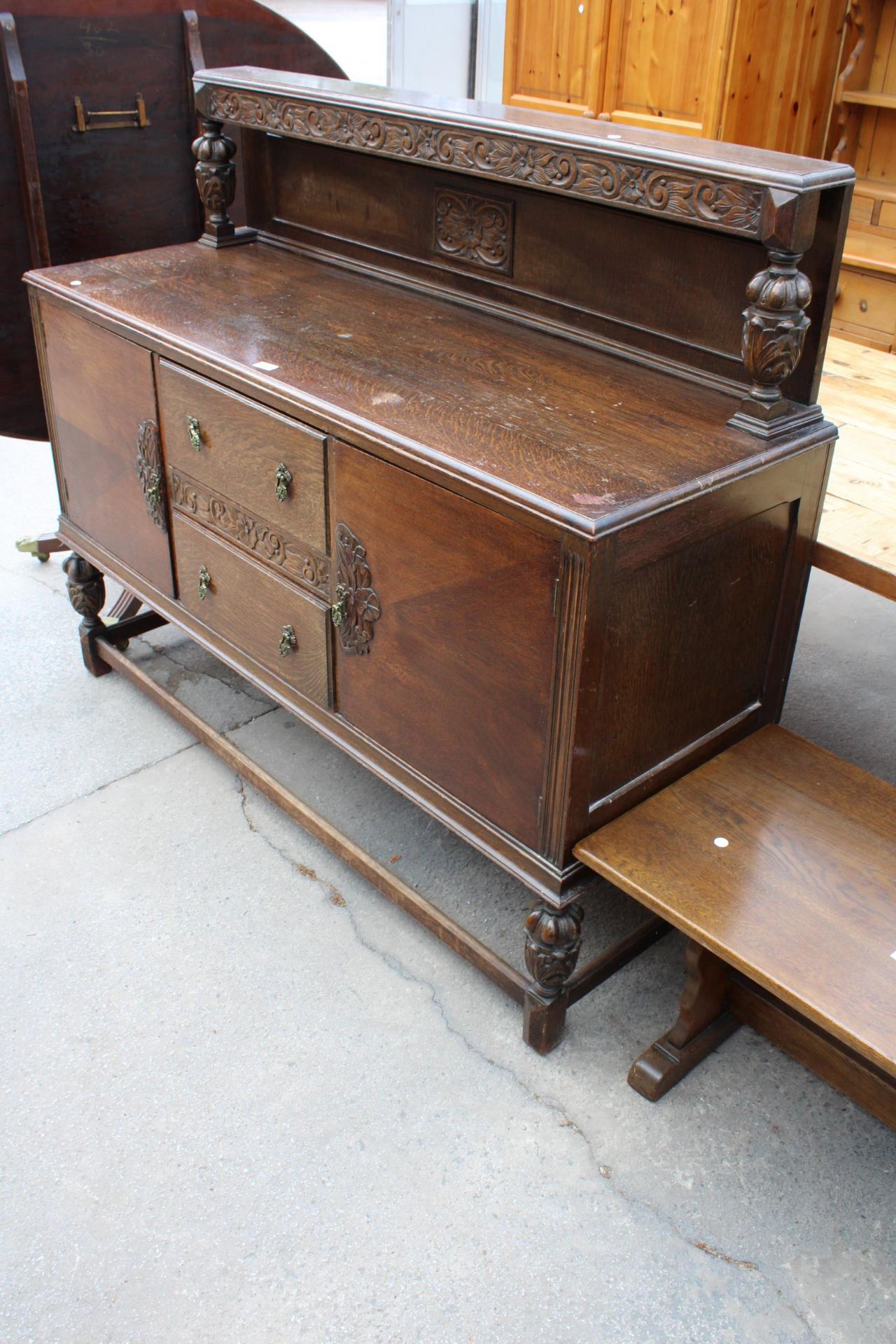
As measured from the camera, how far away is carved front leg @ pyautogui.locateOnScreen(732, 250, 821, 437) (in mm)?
1689

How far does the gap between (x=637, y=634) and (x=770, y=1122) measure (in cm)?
83

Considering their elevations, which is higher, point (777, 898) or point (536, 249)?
point (536, 249)

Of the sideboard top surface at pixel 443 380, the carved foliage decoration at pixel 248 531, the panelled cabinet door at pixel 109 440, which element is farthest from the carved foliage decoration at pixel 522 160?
the carved foliage decoration at pixel 248 531

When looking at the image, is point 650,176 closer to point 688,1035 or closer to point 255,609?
point 255,609

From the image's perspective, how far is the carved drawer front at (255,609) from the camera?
7.14ft

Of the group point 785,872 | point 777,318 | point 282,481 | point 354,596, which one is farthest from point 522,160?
point 785,872

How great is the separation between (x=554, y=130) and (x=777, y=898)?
1243mm

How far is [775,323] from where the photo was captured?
1719 millimetres

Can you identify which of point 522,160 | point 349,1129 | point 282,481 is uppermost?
point 522,160

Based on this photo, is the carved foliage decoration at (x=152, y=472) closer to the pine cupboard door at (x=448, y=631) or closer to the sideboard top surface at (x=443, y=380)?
the sideboard top surface at (x=443, y=380)

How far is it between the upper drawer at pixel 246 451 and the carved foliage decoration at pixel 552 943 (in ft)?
2.37

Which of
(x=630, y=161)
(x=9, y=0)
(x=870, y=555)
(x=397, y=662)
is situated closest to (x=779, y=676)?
(x=870, y=555)

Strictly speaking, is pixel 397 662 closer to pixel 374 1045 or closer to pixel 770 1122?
pixel 374 1045

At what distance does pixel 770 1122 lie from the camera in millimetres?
1899
